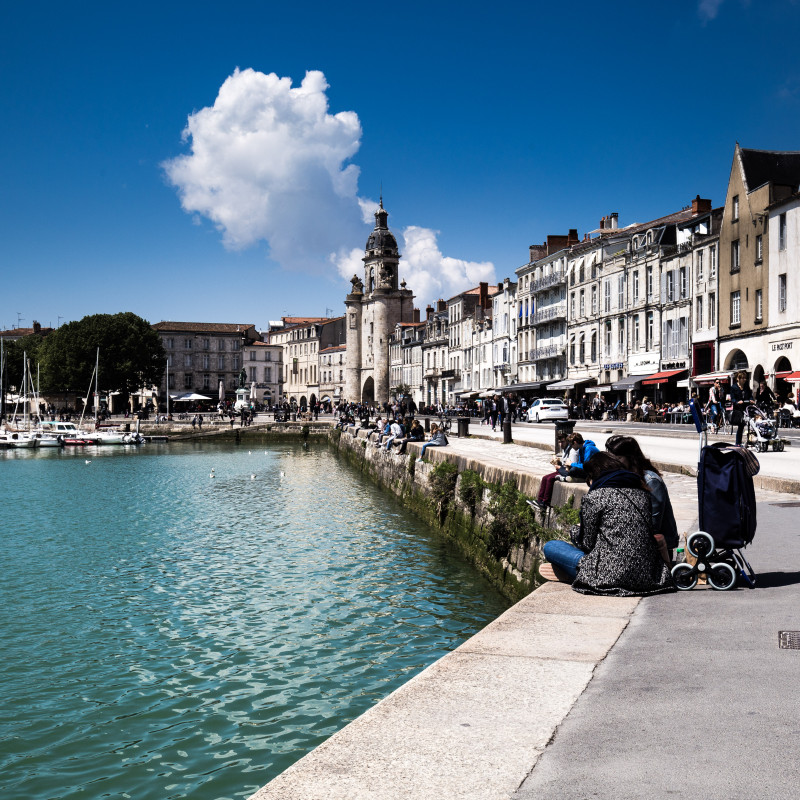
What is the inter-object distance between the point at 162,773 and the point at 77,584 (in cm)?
788

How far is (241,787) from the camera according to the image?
235 inches

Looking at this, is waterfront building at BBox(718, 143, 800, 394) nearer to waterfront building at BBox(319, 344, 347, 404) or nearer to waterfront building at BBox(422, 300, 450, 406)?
waterfront building at BBox(422, 300, 450, 406)

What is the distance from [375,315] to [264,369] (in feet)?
103

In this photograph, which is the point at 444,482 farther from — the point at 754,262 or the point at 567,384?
the point at 567,384

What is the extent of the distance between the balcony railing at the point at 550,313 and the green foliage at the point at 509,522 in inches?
1914

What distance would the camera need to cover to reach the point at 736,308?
41.2 metres

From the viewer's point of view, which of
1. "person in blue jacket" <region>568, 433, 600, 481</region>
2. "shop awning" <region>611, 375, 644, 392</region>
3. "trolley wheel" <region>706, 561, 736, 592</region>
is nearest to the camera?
"trolley wheel" <region>706, 561, 736, 592</region>

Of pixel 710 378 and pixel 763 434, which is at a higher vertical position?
pixel 710 378

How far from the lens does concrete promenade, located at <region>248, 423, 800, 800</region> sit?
130 inches

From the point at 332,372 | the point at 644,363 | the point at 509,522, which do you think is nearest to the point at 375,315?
the point at 332,372

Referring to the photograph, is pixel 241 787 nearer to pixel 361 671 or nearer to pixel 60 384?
pixel 361 671

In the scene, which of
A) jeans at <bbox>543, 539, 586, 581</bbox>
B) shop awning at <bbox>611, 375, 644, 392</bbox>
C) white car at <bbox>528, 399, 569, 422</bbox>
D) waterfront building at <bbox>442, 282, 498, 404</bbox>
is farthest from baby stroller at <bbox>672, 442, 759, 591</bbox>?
waterfront building at <bbox>442, 282, 498, 404</bbox>

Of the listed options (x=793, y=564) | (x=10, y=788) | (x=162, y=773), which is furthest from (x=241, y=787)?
(x=793, y=564)

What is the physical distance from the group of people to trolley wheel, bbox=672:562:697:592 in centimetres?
6
